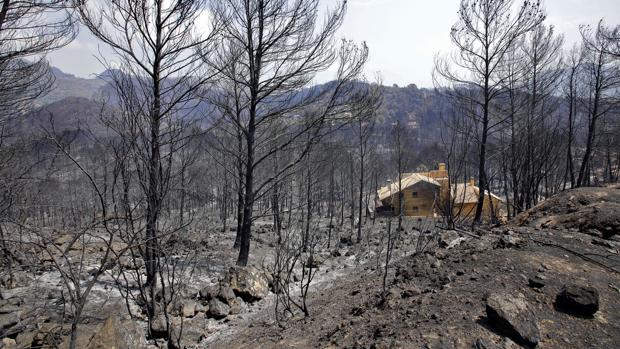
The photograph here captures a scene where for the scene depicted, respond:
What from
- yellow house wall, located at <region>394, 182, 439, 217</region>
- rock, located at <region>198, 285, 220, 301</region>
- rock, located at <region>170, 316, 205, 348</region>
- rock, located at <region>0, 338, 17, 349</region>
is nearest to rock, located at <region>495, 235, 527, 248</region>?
rock, located at <region>170, 316, 205, 348</region>

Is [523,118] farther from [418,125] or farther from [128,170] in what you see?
[418,125]

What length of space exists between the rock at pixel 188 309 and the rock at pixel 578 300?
5125 millimetres

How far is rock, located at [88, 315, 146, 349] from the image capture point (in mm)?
3850

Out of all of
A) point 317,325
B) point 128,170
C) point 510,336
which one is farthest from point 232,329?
point 510,336

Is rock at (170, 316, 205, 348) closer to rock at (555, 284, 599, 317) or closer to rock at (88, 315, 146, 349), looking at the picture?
rock at (88, 315, 146, 349)

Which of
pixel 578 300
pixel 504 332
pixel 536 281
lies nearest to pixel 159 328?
pixel 504 332

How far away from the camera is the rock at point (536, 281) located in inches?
152

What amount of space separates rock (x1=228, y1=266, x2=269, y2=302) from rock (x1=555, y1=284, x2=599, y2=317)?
4873 millimetres

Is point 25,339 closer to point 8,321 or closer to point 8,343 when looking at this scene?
point 8,343

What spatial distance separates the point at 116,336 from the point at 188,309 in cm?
184

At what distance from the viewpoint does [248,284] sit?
6727 millimetres

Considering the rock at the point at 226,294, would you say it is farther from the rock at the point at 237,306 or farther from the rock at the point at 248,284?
the rock at the point at 248,284

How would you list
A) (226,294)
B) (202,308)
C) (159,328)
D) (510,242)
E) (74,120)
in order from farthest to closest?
(74,120), (226,294), (202,308), (510,242), (159,328)

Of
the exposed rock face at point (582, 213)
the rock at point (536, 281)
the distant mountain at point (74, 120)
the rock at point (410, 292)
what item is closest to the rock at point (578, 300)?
the rock at point (536, 281)
